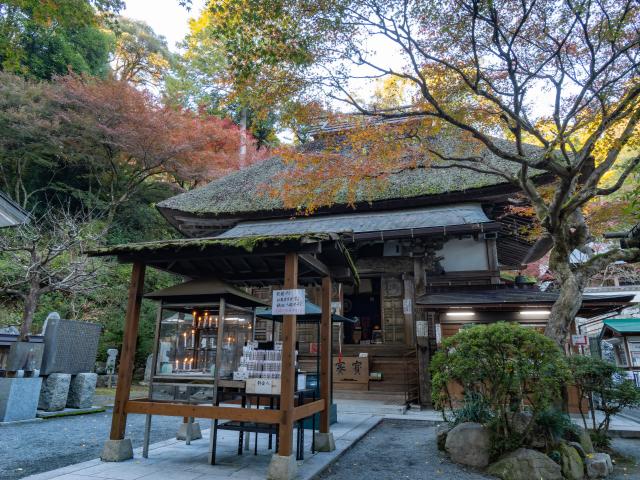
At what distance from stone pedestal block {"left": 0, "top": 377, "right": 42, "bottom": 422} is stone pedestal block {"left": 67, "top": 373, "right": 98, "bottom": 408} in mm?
1188

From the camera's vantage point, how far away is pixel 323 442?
5570 mm

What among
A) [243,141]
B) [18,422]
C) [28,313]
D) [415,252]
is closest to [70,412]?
[18,422]

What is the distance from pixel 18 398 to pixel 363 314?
1146 cm

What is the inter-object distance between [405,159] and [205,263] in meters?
6.85

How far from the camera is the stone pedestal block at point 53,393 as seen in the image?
8400 millimetres

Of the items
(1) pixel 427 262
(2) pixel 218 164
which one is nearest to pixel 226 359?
(1) pixel 427 262

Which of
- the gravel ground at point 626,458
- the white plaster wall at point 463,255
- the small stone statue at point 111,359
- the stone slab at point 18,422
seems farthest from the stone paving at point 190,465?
the small stone statue at point 111,359

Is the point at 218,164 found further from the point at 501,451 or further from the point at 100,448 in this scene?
the point at 501,451

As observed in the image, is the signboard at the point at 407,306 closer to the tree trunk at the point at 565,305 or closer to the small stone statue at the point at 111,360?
the tree trunk at the point at 565,305

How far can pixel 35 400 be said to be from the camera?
7.82m

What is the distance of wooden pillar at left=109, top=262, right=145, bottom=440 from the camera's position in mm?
4977

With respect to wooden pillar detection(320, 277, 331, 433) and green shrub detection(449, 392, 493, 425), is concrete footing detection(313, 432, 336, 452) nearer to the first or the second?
wooden pillar detection(320, 277, 331, 433)

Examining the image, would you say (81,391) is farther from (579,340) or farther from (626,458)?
(579,340)

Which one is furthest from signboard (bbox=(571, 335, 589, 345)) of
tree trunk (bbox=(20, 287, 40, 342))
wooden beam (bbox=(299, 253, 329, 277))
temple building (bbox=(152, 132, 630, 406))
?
tree trunk (bbox=(20, 287, 40, 342))
